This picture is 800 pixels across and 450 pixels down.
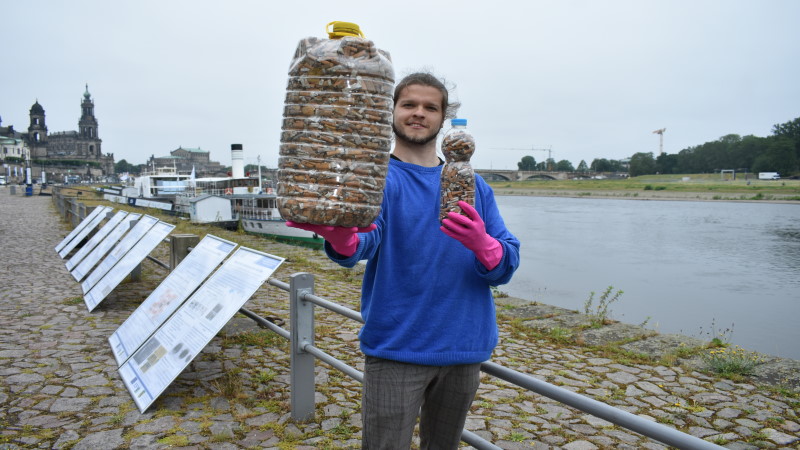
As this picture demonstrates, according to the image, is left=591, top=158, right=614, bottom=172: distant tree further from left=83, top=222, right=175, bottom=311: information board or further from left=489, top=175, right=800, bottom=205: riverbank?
left=83, top=222, right=175, bottom=311: information board

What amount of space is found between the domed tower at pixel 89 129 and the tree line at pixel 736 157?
10835cm

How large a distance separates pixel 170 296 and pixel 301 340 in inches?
62.5

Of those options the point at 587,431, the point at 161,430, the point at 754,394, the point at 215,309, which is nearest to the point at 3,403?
the point at 161,430

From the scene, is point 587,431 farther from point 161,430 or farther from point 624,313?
point 624,313

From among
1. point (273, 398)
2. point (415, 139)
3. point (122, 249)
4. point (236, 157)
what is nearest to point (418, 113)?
point (415, 139)

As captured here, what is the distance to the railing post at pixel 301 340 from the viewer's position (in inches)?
135

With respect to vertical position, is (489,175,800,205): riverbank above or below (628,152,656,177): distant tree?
below

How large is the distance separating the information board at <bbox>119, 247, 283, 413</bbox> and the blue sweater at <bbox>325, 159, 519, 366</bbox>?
199cm

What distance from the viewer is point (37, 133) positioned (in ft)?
445

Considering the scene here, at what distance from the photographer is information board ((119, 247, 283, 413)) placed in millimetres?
3555

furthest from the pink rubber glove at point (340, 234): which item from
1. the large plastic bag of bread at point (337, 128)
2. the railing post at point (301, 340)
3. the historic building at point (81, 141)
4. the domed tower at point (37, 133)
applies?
the domed tower at point (37, 133)

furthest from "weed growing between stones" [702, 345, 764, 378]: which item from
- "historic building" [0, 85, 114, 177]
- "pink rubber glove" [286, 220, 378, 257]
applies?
"historic building" [0, 85, 114, 177]

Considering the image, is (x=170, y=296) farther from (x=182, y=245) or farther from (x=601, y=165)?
(x=601, y=165)

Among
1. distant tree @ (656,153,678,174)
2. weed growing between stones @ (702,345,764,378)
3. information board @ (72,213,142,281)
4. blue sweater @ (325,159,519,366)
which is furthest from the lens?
distant tree @ (656,153,678,174)
